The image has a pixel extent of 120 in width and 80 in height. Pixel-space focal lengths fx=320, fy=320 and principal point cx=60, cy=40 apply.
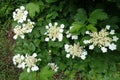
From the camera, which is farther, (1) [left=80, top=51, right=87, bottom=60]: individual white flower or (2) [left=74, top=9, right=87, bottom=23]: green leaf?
(1) [left=80, top=51, right=87, bottom=60]: individual white flower

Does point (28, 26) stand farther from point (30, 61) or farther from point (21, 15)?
point (30, 61)

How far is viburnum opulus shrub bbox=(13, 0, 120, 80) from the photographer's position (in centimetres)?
290

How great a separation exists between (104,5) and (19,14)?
33.2 inches

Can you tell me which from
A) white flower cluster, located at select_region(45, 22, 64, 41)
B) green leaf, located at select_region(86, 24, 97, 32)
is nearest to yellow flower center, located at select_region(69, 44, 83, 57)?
white flower cluster, located at select_region(45, 22, 64, 41)

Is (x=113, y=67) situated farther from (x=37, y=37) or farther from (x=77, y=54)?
(x=37, y=37)

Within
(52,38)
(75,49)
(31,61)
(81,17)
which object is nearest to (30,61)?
(31,61)

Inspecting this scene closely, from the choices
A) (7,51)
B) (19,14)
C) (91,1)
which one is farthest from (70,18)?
(7,51)

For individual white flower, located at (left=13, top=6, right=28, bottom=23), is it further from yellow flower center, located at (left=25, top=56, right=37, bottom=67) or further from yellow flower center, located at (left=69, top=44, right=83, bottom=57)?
yellow flower center, located at (left=69, top=44, right=83, bottom=57)

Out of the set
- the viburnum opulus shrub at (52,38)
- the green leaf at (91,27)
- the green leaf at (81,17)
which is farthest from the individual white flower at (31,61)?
the green leaf at (91,27)

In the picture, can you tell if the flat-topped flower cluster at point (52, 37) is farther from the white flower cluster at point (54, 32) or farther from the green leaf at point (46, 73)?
the green leaf at point (46, 73)

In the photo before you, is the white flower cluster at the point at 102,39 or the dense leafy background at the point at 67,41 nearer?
the white flower cluster at the point at 102,39

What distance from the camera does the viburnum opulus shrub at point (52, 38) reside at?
9.53ft

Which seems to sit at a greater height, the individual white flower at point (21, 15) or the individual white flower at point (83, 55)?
the individual white flower at point (21, 15)

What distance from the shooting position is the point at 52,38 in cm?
307
